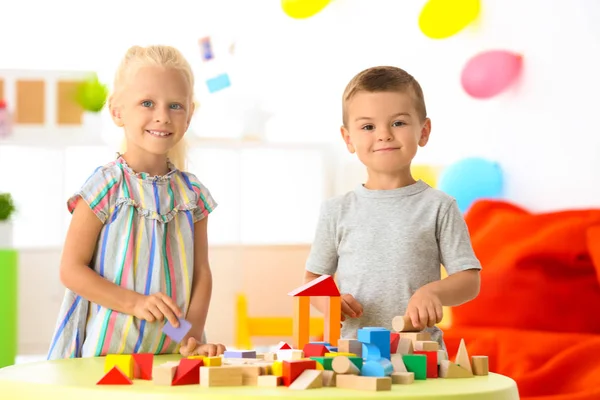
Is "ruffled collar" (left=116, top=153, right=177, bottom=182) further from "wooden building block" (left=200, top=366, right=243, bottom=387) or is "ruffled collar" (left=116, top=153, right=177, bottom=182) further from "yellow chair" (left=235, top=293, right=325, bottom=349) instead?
"yellow chair" (left=235, top=293, right=325, bottom=349)

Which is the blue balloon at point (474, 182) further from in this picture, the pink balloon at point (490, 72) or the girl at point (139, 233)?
the girl at point (139, 233)

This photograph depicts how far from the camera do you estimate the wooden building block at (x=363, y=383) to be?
73cm

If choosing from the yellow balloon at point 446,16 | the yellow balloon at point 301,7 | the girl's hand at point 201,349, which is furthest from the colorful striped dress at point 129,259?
the yellow balloon at point 301,7

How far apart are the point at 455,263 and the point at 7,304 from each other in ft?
8.77

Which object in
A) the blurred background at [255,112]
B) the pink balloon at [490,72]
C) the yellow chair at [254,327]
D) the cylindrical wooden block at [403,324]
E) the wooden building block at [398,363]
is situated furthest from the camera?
the yellow chair at [254,327]

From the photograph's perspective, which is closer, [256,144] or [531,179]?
[531,179]

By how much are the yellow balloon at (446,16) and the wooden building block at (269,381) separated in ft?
9.04

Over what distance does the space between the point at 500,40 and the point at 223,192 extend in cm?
155

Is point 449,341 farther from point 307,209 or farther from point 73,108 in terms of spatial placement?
point 73,108

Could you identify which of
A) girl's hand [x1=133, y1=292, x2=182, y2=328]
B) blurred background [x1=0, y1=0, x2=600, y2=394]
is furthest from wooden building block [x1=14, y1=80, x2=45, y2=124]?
girl's hand [x1=133, y1=292, x2=182, y2=328]

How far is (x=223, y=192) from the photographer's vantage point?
163 inches

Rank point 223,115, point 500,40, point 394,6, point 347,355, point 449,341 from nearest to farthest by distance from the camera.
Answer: point 347,355 < point 449,341 < point 500,40 < point 394,6 < point 223,115

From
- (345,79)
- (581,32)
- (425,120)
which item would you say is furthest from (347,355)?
(345,79)

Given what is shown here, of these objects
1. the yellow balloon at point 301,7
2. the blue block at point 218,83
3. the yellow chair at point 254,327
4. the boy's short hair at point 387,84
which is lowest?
the yellow chair at point 254,327
